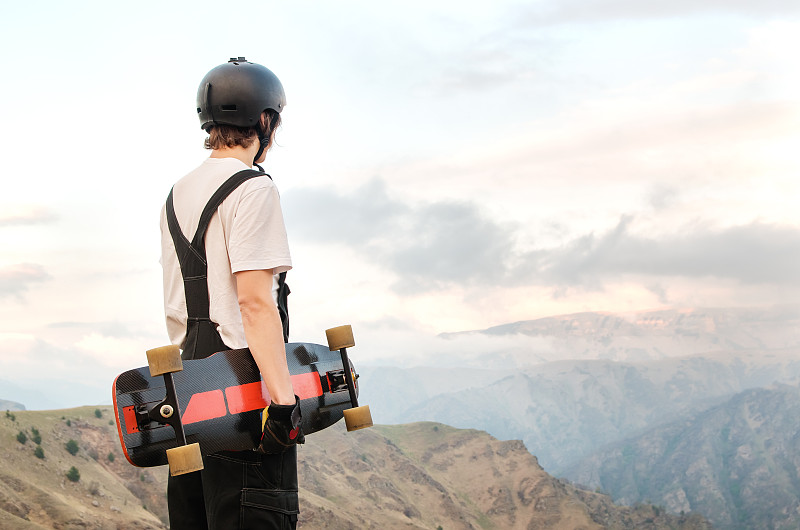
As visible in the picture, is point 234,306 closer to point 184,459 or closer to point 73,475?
point 184,459

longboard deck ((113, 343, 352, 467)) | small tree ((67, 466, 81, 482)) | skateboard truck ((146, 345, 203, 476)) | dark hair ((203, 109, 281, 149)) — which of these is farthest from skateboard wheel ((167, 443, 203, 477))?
small tree ((67, 466, 81, 482))

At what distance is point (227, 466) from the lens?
4918 millimetres

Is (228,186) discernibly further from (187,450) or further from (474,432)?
(474,432)

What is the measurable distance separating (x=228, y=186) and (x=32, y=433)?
63862 mm

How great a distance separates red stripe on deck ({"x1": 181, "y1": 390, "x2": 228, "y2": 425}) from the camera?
15.9 feet

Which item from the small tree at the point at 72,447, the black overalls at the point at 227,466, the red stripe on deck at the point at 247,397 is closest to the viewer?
the black overalls at the point at 227,466

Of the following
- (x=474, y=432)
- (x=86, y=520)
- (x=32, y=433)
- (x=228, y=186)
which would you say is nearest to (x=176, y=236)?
(x=228, y=186)

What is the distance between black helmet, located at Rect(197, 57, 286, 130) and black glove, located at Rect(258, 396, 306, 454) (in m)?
2.13

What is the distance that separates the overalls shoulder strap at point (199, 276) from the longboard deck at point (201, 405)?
0.62 ft

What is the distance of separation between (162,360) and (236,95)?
6.68 feet

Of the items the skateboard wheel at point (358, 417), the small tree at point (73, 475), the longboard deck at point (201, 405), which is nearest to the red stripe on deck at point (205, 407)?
the longboard deck at point (201, 405)

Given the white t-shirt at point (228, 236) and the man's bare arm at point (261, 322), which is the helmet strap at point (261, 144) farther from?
the man's bare arm at point (261, 322)

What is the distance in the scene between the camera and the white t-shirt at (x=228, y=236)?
4758 mm

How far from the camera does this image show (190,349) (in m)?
5.12
